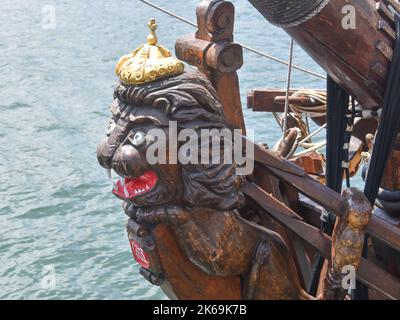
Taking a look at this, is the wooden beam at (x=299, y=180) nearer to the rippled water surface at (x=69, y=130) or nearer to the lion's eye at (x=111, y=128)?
the lion's eye at (x=111, y=128)

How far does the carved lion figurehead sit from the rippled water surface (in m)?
2.60

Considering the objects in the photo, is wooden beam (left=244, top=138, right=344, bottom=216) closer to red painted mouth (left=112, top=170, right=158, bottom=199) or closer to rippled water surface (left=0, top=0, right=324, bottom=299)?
red painted mouth (left=112, top=170, right=158, bottom=199)

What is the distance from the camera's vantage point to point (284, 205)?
2.34 meters

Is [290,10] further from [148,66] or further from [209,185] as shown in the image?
[209,185]

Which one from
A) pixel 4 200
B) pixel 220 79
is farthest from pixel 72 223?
pixel 220 79

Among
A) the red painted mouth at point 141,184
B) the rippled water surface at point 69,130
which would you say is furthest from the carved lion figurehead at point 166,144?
the rippled water surface at point 69,130

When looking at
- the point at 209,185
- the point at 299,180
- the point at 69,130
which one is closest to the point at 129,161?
the point at 209,185

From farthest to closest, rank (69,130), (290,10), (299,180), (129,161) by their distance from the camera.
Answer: (69,130)
(299,180)
(290,10)
(129,161)

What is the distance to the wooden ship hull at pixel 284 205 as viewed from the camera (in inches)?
85.7

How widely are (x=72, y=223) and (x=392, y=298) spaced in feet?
11.7

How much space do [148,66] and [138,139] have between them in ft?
0.67

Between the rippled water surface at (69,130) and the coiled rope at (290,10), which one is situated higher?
the coiled rope at (290,10)

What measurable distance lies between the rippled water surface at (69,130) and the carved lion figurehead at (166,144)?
260 cm
